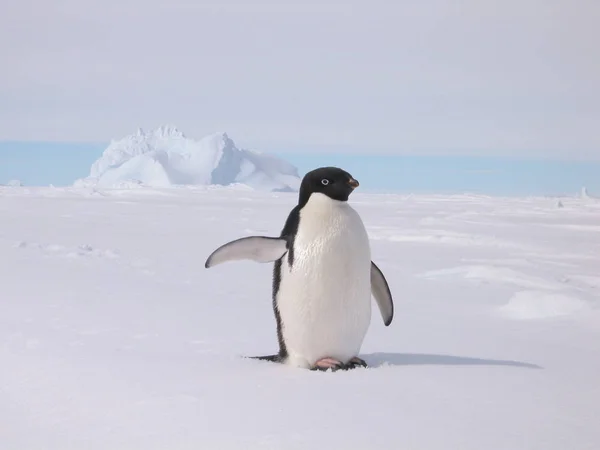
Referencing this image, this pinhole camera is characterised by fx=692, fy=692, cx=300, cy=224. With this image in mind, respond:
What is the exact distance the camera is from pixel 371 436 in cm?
214

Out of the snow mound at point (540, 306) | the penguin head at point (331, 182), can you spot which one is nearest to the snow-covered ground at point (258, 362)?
the snow mound at point (540, 306)

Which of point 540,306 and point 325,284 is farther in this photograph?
point 540,306

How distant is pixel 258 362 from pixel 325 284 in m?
0.49

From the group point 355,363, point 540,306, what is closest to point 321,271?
point 355,363

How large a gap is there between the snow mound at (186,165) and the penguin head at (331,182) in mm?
39838

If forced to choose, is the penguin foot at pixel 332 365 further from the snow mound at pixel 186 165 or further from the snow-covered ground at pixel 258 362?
the snow mound at pixel 186 165

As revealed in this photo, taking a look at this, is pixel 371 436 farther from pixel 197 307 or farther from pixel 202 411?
pixel 197 307

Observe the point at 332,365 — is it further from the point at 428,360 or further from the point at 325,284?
the point at 428,360

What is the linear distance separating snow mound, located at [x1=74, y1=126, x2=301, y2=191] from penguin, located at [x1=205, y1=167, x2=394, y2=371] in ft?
131

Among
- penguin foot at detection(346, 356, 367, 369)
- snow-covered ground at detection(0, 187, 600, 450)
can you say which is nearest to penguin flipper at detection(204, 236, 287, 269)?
snow-covered ground at detection(0, 187, 600, 450)

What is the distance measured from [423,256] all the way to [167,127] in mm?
49934

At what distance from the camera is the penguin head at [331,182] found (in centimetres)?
307

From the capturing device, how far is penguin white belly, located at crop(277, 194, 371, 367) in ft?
9.99

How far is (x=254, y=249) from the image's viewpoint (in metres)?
3.17
